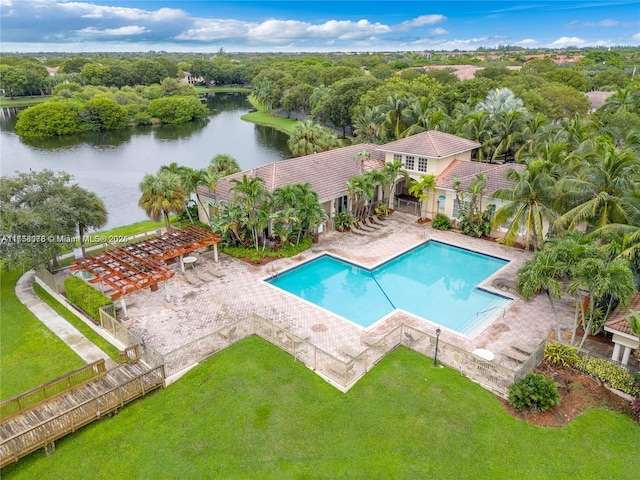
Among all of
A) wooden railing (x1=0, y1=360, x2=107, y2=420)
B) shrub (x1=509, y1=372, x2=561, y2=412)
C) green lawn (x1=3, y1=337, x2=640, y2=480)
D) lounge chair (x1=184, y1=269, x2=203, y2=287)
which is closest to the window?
lounge chair (x1=184, y1=269, x2=203, y2=287)

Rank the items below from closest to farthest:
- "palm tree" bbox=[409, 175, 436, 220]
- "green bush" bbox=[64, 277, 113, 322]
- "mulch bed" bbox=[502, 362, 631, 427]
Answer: "mulch bed" bbox=[502, 362, 631, 427] → "green bush" bbox=[64, 277, 113, 322] → "palm tree" bbox=[409, 175, 436, 220]

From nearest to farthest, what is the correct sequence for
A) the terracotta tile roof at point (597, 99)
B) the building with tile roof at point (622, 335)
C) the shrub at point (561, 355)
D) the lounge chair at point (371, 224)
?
the building with tile roof at point (622, 335)
the shrub at point (561, 355)
the lounge chair at point (371, 224)
the terracotta tile roof at point (597, 99)

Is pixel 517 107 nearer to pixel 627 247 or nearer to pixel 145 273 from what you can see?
pixel 627 247

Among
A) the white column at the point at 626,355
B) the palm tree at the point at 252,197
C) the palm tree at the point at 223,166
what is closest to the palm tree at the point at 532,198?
the white column at the point at 626,355

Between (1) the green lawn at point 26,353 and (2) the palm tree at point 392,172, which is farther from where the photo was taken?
(2) the palm tree at point 392,172

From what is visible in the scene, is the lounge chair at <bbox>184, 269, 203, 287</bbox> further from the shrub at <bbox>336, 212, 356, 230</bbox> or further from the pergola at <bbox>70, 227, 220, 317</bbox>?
the shrub at <bbox>336, 212, 356, 230</bbox>

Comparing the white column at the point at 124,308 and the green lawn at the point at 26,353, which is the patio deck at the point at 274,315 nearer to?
the white column at the point at 124,308

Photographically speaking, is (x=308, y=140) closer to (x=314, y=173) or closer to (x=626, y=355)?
(x=314, y=173)
